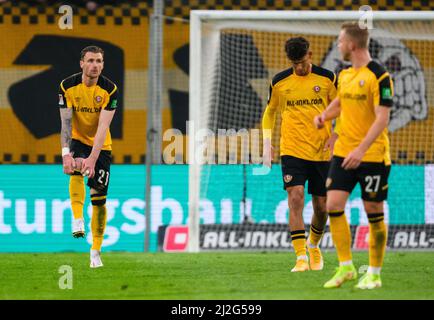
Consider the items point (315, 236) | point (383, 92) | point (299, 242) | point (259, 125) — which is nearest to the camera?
point (383, 92)

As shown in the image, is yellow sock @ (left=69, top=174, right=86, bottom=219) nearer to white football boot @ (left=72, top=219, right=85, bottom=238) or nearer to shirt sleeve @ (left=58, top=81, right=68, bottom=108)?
white football boot @ (left=72, top=219, right=85, bottom=238)

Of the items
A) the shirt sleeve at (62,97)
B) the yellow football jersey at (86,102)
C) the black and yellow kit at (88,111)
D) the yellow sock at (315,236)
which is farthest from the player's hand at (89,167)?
the yellow sock at (315,236)

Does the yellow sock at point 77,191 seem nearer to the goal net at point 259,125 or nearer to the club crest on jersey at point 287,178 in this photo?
the club crest on jersey at point 287,178

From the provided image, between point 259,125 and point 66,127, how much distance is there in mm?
4635

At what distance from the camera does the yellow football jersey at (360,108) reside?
7934 millimetres

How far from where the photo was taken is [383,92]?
782cm

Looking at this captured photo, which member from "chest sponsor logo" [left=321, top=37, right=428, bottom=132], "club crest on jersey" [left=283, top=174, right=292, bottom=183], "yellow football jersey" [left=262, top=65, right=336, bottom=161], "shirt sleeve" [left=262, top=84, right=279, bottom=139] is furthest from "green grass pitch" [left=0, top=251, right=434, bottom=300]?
"chest sponsor logo" [left=321, top=37, right=428, bottom=132]

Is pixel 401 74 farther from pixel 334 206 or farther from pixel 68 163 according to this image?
pixel 334 206

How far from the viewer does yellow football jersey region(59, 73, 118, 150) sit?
10328mm

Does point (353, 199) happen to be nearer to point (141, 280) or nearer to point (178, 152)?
point (178, 152)

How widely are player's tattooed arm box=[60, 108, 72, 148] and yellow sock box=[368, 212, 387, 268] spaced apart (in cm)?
329

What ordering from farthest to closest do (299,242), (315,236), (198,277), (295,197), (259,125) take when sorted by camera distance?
(259,125), (315,236), (299,242), (295,197), (198,277)

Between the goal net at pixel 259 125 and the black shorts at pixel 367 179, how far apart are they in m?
5.22

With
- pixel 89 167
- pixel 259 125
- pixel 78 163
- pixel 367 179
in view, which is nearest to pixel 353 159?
pixel 367 179
